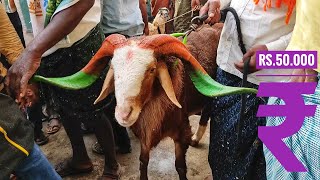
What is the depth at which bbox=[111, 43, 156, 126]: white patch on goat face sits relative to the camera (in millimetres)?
2031

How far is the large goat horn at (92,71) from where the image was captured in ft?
7.18

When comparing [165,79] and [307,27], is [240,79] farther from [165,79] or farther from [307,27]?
[307,27]

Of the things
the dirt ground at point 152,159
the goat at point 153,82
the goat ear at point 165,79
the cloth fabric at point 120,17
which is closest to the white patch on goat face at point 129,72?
the goat at point 153,82

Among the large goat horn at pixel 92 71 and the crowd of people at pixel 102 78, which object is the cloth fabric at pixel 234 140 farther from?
the large goat horn at pixel 92 71

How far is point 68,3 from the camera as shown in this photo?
228 centimetres

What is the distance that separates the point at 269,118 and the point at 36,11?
1806mm

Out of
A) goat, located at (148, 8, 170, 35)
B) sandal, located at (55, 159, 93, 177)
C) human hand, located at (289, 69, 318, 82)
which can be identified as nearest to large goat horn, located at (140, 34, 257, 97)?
human hand, located at (289, 69, 318, 82)

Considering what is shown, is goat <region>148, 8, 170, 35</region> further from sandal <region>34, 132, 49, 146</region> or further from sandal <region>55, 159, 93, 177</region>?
sandal <region>55, 159, 93, 177</region>

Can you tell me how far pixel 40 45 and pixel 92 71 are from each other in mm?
376

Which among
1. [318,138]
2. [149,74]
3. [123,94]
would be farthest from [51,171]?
[318,138]

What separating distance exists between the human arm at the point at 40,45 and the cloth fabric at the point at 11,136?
9 centimetres

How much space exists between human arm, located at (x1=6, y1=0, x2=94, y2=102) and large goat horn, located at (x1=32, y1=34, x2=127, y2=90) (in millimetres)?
103

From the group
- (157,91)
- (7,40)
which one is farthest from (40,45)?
(157,91)

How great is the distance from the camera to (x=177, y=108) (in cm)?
251
